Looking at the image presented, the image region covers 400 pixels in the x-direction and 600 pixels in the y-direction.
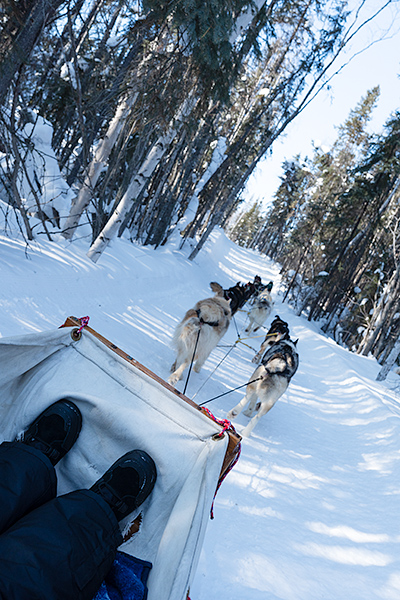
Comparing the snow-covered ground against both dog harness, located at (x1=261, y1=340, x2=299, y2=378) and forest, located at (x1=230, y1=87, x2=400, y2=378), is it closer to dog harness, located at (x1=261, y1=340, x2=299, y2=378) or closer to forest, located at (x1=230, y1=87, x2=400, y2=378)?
dog harness, located at (x1=261, y1=340, x2=299, y2=378)

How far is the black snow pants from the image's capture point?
133cm

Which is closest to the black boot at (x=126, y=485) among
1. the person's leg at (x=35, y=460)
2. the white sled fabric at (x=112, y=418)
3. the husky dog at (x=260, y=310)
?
the white sled fabric at (x=112, y=418)

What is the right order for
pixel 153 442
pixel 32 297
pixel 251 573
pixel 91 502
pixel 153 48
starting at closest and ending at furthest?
pixel 91 502, pixel 153 442, pixel 251 573, pixel 32 297, pixel 153 48

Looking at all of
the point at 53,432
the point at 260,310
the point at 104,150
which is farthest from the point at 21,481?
the point at 260,310

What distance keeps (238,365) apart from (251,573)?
14.6 ft

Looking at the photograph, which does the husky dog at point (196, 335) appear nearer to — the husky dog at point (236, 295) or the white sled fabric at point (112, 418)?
the white sled fabric at point (112, 418)

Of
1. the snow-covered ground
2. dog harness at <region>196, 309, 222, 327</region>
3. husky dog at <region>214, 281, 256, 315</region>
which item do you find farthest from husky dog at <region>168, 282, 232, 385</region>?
husky dog at <region>214, 281, 256, 315</region>

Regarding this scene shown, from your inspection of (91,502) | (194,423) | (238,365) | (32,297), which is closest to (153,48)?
(32,297)

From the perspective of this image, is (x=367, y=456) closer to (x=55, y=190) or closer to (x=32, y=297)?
(x=32, y=297)

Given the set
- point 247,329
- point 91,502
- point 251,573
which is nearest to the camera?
point 91,502

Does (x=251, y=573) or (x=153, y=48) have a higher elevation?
(x=153, y=48)

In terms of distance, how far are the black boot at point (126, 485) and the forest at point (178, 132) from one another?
342cm

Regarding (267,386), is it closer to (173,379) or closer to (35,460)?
(173,379)

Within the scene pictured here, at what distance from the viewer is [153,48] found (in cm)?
645
